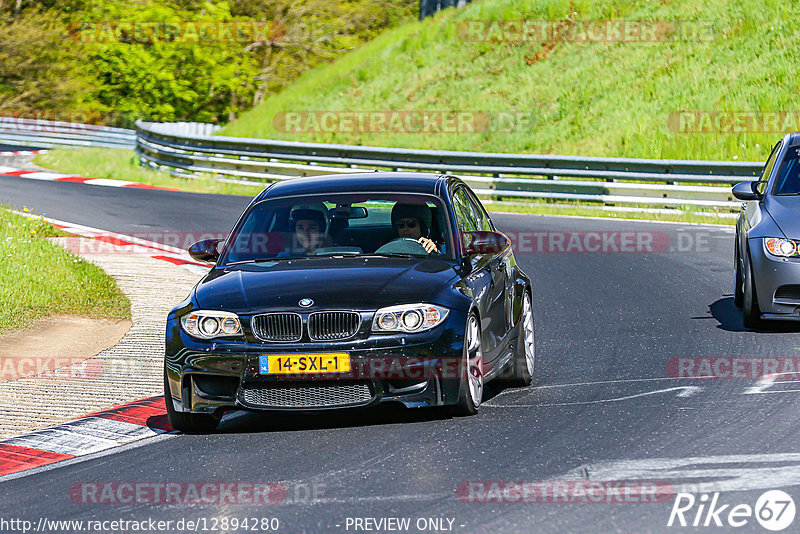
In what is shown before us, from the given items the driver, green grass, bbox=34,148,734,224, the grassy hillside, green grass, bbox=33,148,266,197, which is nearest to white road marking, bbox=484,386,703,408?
the driver

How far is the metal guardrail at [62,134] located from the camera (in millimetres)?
42750

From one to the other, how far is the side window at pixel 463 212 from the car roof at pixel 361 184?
172 mm

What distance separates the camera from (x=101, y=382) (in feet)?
30.8

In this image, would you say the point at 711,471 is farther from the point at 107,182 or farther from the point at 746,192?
the point at 107,182

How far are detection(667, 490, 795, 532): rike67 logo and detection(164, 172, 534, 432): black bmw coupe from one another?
82.3 inches

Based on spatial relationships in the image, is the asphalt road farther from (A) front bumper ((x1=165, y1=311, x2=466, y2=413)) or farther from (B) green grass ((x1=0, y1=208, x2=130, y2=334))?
(B) green grass ((x1=0, y1=208, x2=130, y2=334))

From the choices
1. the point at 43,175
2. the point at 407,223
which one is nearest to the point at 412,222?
the point at 407,223

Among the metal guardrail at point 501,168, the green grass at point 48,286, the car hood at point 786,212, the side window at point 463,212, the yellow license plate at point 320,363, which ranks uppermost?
the side window at point 463,212

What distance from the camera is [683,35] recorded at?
36375 mm

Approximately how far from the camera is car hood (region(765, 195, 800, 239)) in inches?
414

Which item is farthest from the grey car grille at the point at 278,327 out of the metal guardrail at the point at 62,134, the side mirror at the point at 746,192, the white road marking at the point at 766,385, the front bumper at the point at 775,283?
the metal guardrail at the point at 62,134

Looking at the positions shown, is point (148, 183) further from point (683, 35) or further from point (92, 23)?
point (92, 23)

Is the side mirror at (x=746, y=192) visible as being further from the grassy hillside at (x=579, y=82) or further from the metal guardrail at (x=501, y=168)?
the grassy hillside at (x=579, y=82)

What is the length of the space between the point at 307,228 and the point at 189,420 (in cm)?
163
